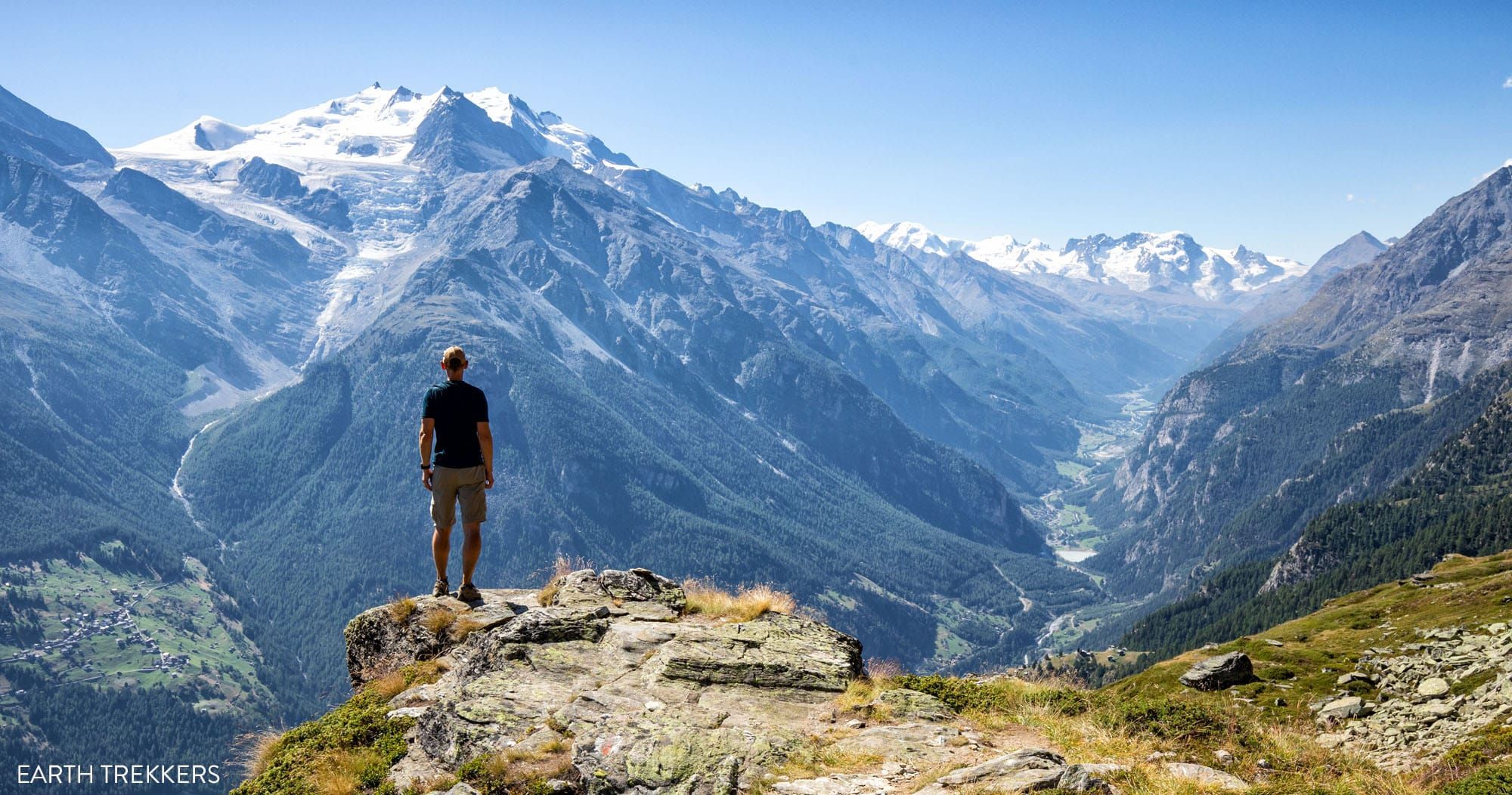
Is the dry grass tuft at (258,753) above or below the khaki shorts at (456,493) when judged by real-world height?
below

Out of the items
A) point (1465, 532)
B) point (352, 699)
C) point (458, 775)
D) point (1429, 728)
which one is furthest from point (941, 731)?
point (1465, 532)

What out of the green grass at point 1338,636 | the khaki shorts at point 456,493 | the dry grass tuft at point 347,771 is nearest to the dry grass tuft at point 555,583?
the khaki shorts at point 456,493

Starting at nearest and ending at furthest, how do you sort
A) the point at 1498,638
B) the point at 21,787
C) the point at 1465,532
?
the point at 1498,638 → the point at 1465,532 → the point at 21,787

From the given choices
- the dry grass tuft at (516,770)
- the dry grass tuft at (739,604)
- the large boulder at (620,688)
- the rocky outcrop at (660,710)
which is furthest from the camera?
the dry grass tuft at (739,604)

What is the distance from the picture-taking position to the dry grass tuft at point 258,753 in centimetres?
1494

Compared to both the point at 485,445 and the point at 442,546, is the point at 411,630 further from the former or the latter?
the point at 485,445

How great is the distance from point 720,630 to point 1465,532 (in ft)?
688

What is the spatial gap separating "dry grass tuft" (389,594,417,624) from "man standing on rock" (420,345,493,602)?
126cm

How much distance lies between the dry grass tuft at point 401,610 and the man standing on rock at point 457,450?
1.26 metres

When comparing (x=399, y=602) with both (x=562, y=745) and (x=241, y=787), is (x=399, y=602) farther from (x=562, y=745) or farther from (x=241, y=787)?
(x=562, y=745)

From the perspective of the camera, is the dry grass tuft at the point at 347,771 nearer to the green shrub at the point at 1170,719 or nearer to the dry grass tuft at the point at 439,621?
the dry grass tuft at the point at 439,621

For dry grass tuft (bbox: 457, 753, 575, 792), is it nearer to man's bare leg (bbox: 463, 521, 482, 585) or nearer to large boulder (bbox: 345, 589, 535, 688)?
large boulder (bbox: 345, 589, 535, 688)

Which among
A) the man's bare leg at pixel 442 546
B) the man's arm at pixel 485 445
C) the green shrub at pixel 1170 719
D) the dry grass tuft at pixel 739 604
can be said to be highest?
the man's arm at pixel 485 445

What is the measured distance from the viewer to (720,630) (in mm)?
18500
